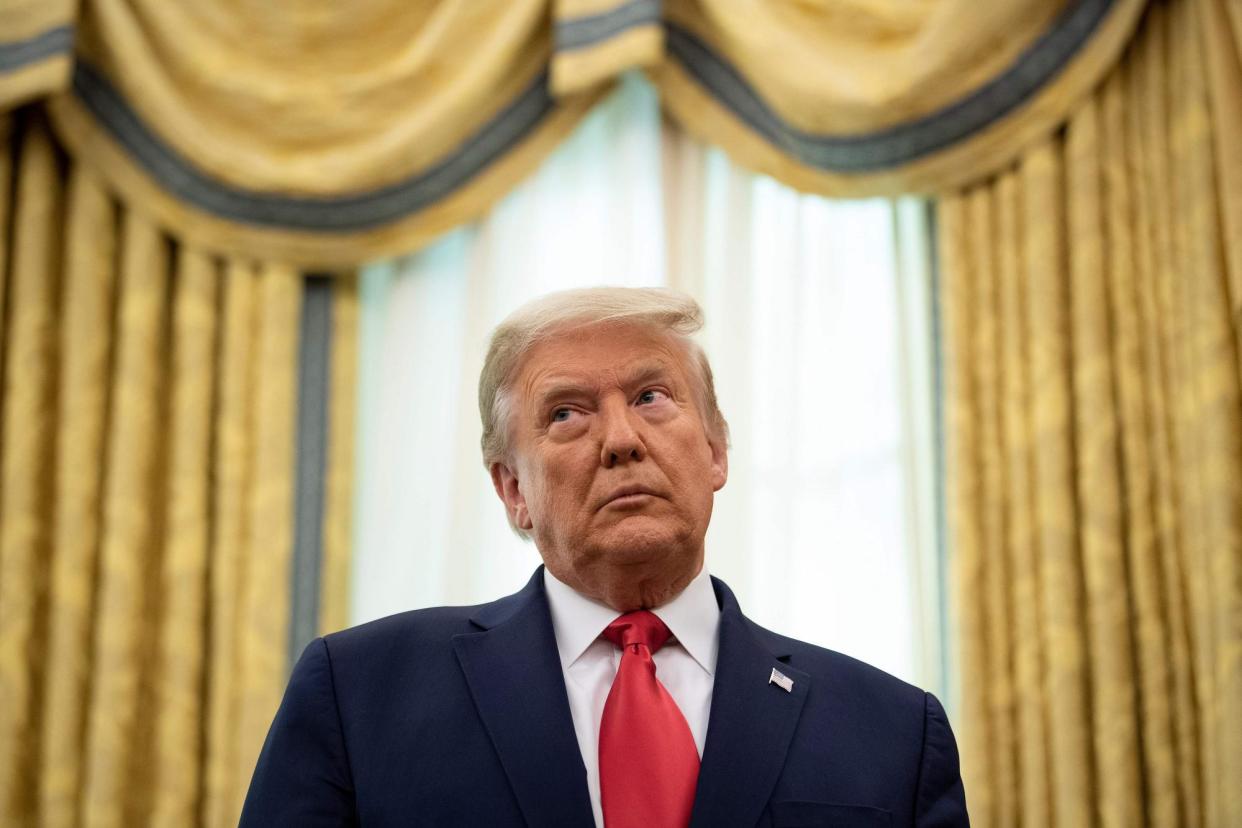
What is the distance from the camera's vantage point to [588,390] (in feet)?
6.50

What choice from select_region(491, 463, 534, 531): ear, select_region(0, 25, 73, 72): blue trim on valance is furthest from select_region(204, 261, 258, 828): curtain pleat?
select_region(491, 463, 534, 531): ear

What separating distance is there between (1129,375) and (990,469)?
343 millimetres

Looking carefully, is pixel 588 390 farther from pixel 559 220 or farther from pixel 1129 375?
pixel 559 220

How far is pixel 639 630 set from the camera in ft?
6.16

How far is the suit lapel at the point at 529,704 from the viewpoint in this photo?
1.70 meters

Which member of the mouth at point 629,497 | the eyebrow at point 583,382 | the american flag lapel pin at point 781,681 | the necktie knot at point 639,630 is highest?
the eyebrow at point 583,382

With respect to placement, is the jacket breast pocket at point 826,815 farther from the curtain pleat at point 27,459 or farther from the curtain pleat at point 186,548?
the curtain pleat at point 27,459

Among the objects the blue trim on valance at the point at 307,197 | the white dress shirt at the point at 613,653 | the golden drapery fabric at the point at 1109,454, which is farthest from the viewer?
the blue trim on valance at the point at 307,197

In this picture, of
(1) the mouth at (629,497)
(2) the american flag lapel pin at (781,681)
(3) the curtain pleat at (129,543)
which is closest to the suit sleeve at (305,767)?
(1) the mouth at (629,497)

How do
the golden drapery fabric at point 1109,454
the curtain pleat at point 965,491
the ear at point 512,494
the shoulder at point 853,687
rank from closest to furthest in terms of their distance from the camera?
the shoulder at point 853,687 < the ear at point 512,494 < the golden drapery fabric at point 1109,454 < the curtain pleat at point 965,491

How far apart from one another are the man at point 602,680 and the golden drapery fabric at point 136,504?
4.77 feet

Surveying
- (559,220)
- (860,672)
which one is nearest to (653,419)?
(860,672)

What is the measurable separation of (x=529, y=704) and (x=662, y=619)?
0.73ft

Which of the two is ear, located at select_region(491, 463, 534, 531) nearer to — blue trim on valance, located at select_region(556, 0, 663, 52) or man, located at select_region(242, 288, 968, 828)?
man, located at select_region(242, 288, 968, 828)
